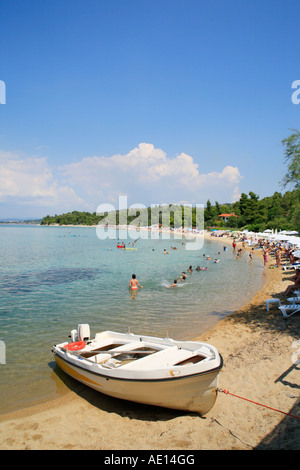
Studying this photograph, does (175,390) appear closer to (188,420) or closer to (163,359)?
(188,420)

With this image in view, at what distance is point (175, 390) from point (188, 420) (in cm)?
71

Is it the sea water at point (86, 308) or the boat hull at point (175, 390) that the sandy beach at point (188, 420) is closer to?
the boat hull at point (175, 390)

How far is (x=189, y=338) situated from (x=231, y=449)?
624 centimetres

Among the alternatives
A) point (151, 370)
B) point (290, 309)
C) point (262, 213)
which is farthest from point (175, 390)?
point (262, 213)

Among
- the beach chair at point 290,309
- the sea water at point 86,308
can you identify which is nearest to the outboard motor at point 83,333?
the sea water at point 86,308

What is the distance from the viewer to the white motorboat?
5.60 meters

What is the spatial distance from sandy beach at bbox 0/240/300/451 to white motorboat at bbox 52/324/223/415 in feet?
1.25

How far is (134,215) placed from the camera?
551 feet

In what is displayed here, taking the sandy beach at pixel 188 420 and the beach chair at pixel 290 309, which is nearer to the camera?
the sandy beach at pixel 188 420

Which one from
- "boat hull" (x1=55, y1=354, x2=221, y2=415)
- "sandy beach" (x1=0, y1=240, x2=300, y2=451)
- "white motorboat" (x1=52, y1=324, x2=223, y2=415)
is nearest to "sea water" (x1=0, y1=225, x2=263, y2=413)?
"sandy beach" (x1=0, y1=240, x2=300, y2=451)

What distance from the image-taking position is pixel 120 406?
6.64 meters

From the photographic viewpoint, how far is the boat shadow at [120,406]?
606 centimetres

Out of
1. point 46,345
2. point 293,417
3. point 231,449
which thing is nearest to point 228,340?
point 293,417
